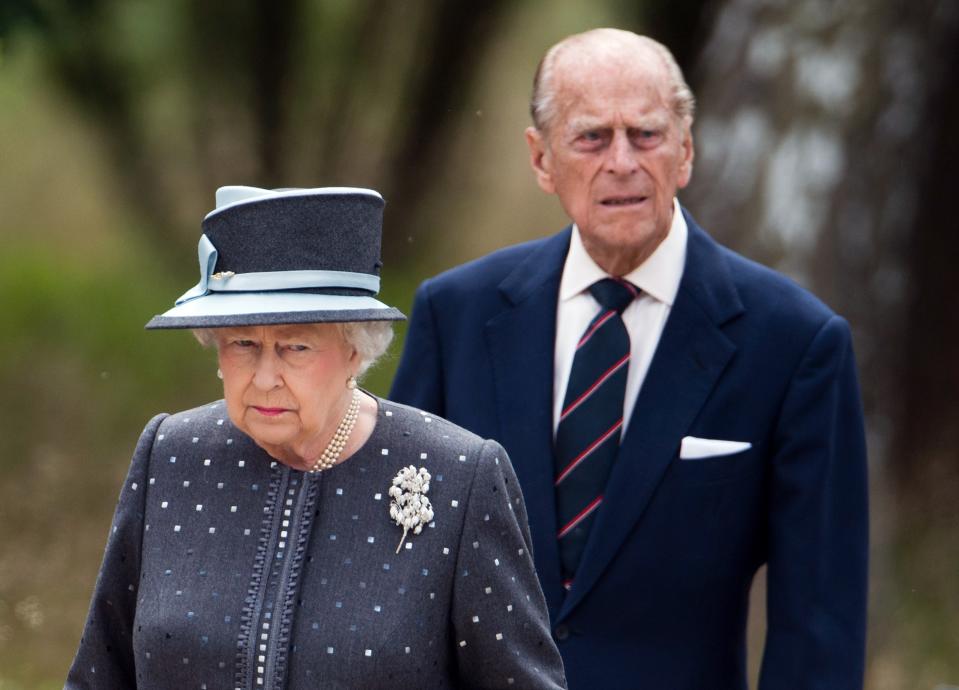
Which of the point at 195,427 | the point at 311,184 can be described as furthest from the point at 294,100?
the point at 195,427

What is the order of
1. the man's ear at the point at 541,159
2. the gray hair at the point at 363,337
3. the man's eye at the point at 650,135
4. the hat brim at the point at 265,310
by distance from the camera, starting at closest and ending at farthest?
the hat brim at the point at 265,310 → the gray hair at the point at 363,337 → the man's eye at the point at 650,135 → the man's ear at the point at 541,159

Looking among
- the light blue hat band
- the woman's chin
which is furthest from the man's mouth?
the woman's chin

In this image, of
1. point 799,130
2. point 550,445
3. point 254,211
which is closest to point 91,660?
point 254,211

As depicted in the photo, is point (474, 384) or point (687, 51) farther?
point (687, 51)

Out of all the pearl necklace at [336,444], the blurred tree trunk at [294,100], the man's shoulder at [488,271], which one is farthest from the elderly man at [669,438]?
the blurred tree trunk at [294,100]

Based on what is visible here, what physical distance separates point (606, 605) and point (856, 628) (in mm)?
528

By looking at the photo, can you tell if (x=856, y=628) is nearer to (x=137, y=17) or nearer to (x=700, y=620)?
(x=700, y=620)

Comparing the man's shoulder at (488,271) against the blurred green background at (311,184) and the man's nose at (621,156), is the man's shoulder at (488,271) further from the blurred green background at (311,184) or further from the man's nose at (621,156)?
the blurred green background at (311,184)

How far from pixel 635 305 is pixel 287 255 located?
1244 mm

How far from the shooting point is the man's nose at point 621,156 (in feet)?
11.7

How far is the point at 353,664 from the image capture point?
254 cm

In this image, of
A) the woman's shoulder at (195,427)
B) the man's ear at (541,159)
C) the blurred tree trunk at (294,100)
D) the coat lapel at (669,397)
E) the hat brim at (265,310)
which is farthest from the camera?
the blurred tree trunk at (294,100)

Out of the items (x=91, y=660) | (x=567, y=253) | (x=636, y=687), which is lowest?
(x=636, y=687)

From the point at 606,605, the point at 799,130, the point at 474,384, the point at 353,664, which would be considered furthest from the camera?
the point at 799,130
